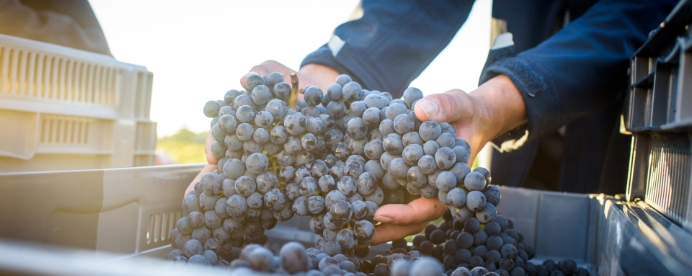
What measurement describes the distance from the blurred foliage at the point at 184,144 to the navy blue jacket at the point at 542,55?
6.70m

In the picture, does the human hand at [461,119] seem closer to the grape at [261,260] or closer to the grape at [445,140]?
the grape at [445,140]

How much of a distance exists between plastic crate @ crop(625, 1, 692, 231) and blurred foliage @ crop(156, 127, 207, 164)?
294 inches

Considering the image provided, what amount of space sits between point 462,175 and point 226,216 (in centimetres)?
51

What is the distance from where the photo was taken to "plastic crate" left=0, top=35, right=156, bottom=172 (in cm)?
121

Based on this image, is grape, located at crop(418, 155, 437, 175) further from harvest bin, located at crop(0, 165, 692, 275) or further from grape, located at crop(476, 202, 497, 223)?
harvest bin, located at crop(0, 165, 692, 275)

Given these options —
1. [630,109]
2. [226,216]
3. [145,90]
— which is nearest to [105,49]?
[145,90]

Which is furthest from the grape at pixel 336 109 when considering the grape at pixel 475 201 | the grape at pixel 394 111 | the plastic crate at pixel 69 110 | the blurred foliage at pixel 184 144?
the blurred foliage at pixel 184 144

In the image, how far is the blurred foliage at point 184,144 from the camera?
8191 mm

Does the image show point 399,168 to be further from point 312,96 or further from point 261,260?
point 261,260

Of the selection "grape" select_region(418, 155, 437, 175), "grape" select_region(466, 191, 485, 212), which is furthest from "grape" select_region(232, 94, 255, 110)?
"grape" select_region(466, 191, 485, 212)

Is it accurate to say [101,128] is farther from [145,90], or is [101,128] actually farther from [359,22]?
[359,22]

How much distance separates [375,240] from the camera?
99cm

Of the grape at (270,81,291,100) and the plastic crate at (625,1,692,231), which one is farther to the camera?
the grape at (270,81,291,100)

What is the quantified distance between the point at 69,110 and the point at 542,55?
1419 millimetres
